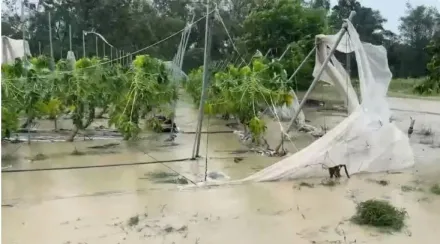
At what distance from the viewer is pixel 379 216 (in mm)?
4352

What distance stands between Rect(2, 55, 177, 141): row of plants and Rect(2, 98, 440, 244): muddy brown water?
77 centimetres

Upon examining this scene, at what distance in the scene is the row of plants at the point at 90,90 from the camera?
772 cm

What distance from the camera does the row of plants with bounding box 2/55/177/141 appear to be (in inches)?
304

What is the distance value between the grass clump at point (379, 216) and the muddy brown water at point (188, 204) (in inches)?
3.8

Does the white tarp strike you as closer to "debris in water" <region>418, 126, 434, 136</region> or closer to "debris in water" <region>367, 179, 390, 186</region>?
"debris in water" <region>367, 179, 390, 186</region>

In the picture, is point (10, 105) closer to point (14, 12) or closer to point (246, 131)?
point (246, 131)

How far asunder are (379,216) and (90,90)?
5.50 m

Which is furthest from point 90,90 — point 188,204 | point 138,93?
point 188,204

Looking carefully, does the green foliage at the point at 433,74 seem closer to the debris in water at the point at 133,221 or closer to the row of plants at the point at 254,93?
the row of plants at the point at 254,93

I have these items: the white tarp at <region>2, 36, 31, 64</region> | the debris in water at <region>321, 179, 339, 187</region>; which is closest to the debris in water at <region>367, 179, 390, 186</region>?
the debris in water at <region>321, 179, 339, 187</region>

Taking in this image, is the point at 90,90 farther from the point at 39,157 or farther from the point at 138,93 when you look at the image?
the point at 39,157

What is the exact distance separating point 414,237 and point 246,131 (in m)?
5.22

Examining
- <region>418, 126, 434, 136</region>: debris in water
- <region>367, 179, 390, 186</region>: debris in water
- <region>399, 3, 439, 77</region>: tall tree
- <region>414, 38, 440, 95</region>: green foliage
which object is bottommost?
<region>367, 179, 390, 186</region>: debris in water

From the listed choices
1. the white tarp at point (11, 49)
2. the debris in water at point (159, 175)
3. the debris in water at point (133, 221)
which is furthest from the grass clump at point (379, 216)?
the white tarp at point (11, 49)
